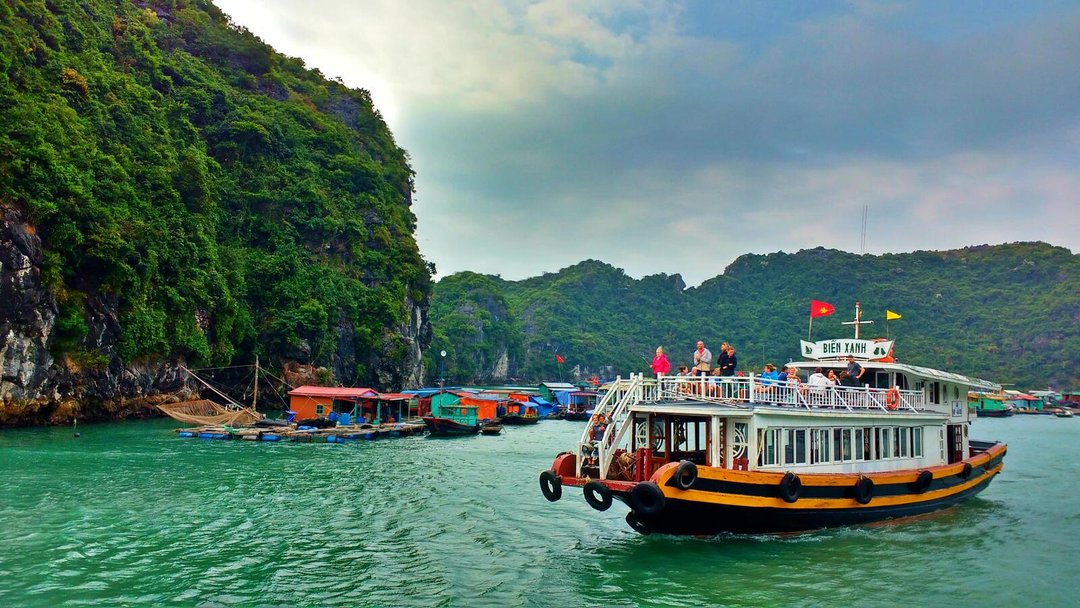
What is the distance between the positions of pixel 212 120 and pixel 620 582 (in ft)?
183

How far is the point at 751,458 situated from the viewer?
1327 centimetres

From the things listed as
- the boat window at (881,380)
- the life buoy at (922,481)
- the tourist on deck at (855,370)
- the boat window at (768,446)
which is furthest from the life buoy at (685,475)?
the boat window at (881,380)

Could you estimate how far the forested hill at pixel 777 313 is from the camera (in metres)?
104

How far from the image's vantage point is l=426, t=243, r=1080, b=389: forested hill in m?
104

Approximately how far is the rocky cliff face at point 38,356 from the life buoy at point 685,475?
95.2 ft

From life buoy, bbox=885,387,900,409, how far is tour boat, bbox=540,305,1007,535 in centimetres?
3

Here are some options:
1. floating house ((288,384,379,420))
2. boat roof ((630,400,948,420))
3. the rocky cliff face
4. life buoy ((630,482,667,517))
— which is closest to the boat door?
boat roof ((630,400,948,420))

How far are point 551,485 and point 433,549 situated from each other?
2509 mm

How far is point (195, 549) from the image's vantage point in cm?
1238

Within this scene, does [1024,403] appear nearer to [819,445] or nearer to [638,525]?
[819,445]

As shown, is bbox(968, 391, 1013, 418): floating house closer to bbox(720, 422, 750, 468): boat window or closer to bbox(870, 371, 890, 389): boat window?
bbox(870, 371, 890, 389): boat window

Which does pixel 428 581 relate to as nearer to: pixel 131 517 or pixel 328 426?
pixel 131 517

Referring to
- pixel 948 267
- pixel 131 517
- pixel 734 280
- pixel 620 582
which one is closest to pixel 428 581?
pixel 620 582

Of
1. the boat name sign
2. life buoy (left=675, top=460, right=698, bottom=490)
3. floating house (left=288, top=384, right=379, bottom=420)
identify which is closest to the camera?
life buoy (left=675, top=460, right=698, bottom=490)
